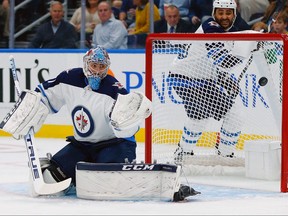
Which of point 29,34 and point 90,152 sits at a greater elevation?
point 29,34

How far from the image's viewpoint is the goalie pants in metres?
5.41

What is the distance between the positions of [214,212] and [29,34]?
5.29m

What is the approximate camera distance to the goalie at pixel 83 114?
5383mm

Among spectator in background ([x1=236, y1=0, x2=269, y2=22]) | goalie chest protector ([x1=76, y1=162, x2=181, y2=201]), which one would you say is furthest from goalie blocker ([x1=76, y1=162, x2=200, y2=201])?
spectator in background ([x1=236, y1=0, x2=269, y2=22])

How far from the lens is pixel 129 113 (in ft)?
16.9

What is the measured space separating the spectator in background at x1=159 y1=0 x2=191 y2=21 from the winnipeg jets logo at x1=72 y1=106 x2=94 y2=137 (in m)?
3.54

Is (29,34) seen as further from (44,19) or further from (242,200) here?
(242,200)

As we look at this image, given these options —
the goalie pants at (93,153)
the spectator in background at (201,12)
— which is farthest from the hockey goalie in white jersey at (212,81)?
the spectator in background at (201,12)

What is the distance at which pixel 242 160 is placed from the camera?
6504 mm

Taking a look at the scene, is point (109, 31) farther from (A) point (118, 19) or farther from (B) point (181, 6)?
(B) point (181, 6)

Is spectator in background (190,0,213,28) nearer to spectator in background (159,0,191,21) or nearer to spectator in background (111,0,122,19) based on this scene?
spectator in background (159,0,191,21)

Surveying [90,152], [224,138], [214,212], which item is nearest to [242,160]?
[224,138]

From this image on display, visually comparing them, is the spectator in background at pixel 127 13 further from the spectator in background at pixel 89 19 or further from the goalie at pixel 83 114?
the goalie at pixel 83 114

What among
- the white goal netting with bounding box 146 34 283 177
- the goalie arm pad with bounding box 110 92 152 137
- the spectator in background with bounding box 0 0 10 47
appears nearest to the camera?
the goalie arm pad with bounding box 110 92 152 137
